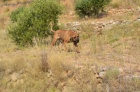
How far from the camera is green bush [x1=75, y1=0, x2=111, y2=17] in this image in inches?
751

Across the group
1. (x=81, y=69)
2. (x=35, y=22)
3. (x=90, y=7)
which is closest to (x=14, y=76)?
(x=81, y=69)

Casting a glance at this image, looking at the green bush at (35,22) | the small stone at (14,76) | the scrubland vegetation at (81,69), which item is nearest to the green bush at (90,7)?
the green bush at (35,22)

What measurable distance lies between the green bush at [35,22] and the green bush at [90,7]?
4504mm

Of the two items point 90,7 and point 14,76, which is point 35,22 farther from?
point 90,7

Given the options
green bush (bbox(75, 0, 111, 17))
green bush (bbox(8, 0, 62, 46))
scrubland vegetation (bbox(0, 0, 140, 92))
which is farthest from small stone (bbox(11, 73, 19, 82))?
green bush (bbox(75, 0, 111, 17))

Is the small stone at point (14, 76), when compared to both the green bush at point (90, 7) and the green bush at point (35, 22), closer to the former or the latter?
the green bush at point (35, 22)

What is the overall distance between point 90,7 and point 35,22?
5.85 m

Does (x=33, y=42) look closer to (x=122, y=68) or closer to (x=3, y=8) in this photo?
(x=122, y=68)

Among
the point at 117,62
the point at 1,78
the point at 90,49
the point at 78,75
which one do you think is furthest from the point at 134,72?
the point at 1,78

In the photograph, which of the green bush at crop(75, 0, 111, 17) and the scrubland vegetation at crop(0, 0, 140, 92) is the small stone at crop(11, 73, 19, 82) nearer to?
the scrubland vegetation at crop(0, 0, 140, 92)

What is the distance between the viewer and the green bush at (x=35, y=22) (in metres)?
14.2

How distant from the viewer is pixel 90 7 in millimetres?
19156

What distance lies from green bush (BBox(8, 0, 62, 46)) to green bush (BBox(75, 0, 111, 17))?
4.50m

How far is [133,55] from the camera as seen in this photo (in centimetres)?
1006
